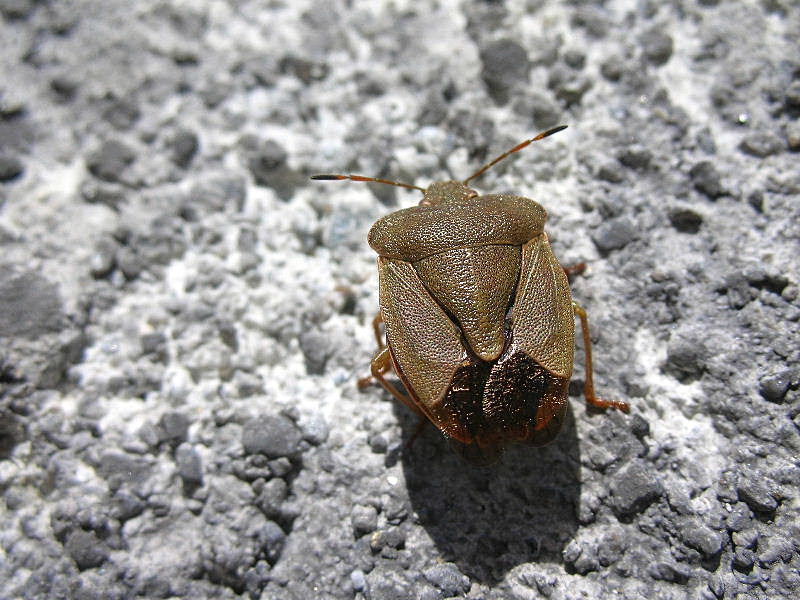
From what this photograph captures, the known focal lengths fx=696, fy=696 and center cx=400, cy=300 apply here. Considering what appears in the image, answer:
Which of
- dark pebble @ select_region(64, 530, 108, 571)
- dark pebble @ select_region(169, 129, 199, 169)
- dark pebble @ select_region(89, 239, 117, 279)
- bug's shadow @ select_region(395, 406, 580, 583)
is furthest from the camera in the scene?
dark pebble @ select_region(169, 129, 199, 169)

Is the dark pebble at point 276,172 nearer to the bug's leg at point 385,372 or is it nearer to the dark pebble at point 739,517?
Result: the bug's leg at point 385,372

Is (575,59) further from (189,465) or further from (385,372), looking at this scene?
(189,465)

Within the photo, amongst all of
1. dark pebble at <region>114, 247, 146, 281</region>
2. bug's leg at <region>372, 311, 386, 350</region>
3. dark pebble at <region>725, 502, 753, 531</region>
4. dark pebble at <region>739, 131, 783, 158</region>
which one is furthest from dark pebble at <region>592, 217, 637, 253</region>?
dark pebble at <region>114, 247, 146, 281</region>

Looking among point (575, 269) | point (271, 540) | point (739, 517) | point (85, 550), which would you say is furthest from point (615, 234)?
point (85, 550)

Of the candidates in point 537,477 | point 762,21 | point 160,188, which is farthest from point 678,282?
point 160,188

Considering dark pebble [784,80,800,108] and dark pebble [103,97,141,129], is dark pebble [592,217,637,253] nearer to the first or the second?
dark pebble [784,80,800,108]

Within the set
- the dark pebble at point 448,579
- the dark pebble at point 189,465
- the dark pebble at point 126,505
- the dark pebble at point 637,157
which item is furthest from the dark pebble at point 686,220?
the dark pebble at point 126,505

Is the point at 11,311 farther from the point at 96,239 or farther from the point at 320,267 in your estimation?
the point at 320,267
